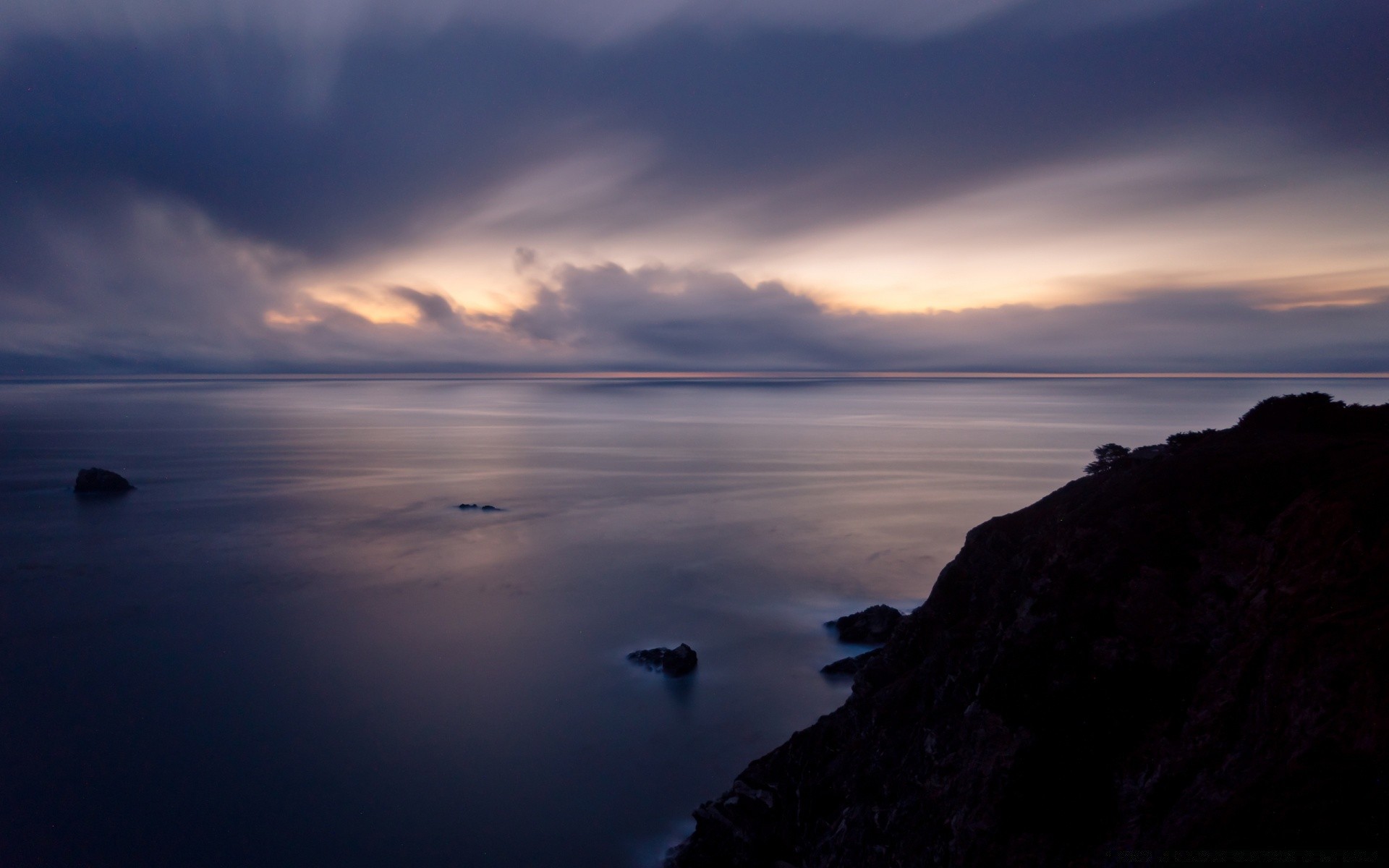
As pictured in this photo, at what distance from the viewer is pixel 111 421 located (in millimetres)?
126312

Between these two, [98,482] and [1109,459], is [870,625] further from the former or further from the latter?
[98,482]

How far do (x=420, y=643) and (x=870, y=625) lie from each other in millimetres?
17611

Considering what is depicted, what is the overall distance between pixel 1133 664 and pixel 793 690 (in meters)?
16.6

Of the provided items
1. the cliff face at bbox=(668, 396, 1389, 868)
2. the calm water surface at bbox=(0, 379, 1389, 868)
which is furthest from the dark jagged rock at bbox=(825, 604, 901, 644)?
→ the cliff face at bbox=(668, 396, 1389, 868)

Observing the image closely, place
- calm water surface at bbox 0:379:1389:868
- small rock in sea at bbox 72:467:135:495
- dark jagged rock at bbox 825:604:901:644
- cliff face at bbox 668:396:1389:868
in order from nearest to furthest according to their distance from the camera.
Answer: cliff face at bbox 668:396:1389:868 < calm water surface at bbox 0:379:1389:868 < dark jagged rock at bbox 825:604:901:644 < small rock in sea at bbox 72:467:135:495

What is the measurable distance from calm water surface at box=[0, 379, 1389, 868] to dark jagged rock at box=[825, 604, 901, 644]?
3.54 feet

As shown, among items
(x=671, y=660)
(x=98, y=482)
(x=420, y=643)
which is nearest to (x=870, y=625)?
(x=671, y=660)

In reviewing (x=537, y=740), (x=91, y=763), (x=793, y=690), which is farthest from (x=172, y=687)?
(x=793, y=690)

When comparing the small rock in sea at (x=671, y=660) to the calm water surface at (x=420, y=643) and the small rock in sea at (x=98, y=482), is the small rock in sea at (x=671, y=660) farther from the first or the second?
the small rock in sea at (x=98, y=482)

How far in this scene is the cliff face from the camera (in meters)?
7.43

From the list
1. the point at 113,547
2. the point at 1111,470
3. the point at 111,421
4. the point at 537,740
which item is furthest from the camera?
the point at 111,421

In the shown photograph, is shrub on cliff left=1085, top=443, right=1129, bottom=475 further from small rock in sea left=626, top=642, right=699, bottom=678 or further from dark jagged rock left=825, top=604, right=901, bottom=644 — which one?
small rock in sea left=626, top=642, right=699, bottom=678

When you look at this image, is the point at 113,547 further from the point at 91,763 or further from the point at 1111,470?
the point at 1111,470

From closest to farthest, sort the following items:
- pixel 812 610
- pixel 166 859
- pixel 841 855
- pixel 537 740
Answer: pixel 841 855 < pixel 166 859 < pixel 537 740 < pixel 812 610
